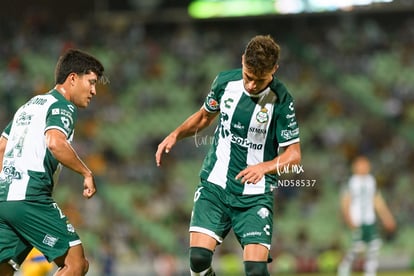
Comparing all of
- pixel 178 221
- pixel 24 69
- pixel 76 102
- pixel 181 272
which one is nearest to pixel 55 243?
pixel 76 102

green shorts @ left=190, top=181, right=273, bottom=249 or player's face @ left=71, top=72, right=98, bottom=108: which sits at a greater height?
player's face @ left=71, top=72, right=98, bottom=108

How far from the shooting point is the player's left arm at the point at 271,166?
707 centimetres

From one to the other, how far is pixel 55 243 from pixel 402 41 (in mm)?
18475

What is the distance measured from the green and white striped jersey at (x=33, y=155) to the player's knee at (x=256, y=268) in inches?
67.3

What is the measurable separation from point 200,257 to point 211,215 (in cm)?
38

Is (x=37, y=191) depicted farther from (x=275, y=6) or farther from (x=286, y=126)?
(x=275, y=6)

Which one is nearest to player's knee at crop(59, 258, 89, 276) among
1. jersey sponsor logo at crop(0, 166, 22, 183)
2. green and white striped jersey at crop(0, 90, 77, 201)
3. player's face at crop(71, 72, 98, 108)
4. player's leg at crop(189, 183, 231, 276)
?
green and white striped jersey at crop(0, 90, 77, 201)

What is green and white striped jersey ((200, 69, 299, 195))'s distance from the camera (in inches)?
291

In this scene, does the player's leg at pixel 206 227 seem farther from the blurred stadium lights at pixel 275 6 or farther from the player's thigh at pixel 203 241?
the blurred stadium lights at pixel 275 6

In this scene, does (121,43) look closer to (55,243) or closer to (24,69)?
(24,69)

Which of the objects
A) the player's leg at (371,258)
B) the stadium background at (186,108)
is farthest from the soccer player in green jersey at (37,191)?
the stadium background at (186,108)

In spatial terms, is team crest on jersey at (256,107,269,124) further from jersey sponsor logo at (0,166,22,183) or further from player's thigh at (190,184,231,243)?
jersey sponsor logo at (0,166,22,183)

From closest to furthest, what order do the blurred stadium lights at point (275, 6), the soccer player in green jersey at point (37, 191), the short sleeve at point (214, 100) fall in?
the soccer player in green jersey at point (37, 191), the short sleeve at point (214, 100), the blurred stadium lights at point (275, 6)

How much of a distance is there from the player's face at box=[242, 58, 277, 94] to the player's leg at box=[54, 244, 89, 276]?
189cm
